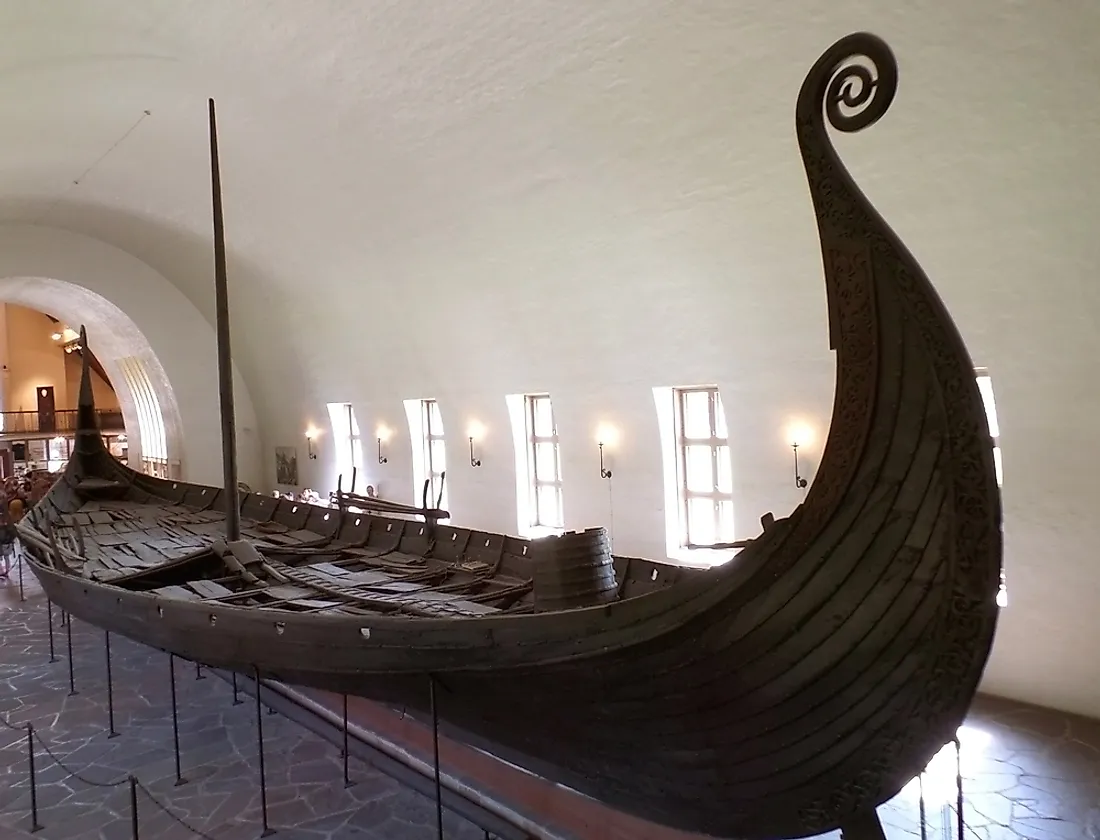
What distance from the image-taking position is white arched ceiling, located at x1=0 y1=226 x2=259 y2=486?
47.1ft

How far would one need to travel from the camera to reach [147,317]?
15516 millimetres

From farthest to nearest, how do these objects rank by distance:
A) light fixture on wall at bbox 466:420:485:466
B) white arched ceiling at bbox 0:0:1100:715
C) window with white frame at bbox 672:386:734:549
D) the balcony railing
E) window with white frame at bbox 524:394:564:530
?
the balcony railing
light fixture on wall at bbox 466:420:485:466
window with white frame at bbox 524:394:564:530
window with white frame at bbox 672:386:734:549
white arched ceiling at bbox 0:0:1100:715

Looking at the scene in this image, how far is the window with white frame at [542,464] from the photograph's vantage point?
11289mm

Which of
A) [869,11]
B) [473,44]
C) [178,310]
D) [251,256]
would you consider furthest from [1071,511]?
[178,310]

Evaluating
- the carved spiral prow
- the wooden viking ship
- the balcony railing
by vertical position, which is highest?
the carved spiral prow

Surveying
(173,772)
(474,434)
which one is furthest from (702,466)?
(173,772)

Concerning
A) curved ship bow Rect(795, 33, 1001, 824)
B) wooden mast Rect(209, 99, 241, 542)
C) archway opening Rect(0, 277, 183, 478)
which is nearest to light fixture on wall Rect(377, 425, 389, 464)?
archway opening Rect(0, 277, 183, 478)

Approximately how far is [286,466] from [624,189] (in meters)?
11.2

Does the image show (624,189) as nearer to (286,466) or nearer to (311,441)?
(311,441)

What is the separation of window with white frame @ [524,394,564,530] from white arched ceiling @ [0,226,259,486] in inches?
309

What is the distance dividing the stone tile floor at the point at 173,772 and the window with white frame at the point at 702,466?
4.81 meters

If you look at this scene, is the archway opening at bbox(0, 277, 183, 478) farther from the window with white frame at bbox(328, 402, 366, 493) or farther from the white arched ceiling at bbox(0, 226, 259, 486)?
the window with white frame at bbox(328, 402, 366, 493)

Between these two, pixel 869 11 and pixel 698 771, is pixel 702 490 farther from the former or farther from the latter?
pixel 698 771

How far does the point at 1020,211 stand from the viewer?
18.1ft
